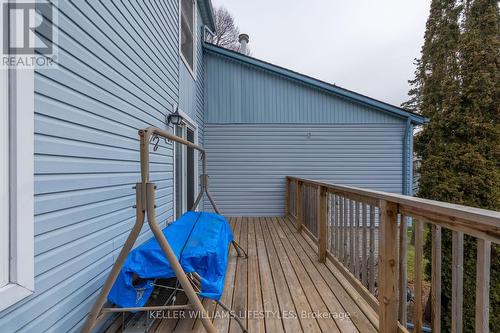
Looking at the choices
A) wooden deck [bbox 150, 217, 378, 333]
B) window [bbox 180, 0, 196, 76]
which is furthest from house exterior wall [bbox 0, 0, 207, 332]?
window [bbox 180, 0, 196, 76]

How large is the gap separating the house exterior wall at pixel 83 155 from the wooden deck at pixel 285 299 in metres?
0.72

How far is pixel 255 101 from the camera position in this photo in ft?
21.4

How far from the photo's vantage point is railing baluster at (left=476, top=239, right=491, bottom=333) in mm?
1029

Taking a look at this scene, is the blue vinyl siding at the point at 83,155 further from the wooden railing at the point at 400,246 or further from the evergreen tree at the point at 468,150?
the evergreen tree at the point at 468,150

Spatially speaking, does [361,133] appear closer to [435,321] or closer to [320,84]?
[320,84]

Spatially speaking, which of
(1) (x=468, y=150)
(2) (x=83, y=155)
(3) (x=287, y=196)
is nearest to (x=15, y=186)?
(2) (x=83, y=155)

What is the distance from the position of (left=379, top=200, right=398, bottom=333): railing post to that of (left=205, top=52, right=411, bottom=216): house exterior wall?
15.6 feet

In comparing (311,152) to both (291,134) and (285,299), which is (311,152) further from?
(285,299)

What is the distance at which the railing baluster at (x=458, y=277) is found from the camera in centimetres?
116

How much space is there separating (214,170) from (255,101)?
2075 millimetres

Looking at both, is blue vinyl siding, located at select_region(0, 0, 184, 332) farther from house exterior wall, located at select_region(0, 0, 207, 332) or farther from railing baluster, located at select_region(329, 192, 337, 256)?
railing baluster, located at select_region(329, 192, 337, 256)

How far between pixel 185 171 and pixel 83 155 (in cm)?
297

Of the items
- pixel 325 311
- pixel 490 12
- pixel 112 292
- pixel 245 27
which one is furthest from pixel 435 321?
pixel 245 27

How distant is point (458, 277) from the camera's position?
1.16 meters
